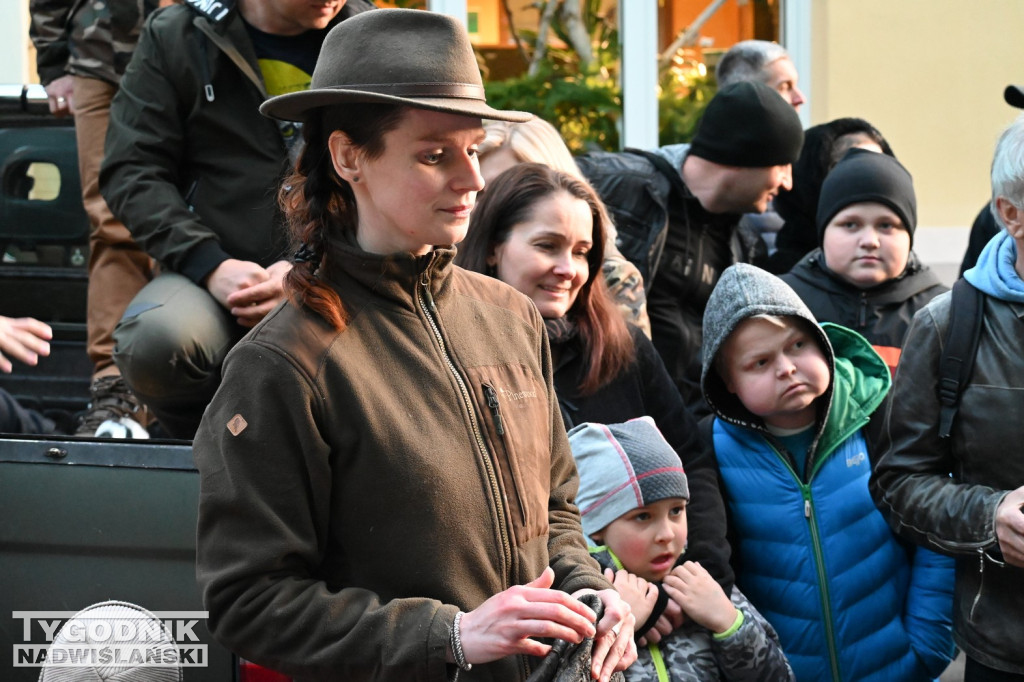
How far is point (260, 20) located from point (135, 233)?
2.21 ft

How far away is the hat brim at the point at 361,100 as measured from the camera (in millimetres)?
1881

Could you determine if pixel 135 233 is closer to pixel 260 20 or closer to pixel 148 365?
pixel 148 365

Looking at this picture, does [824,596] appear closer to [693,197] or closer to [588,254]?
[588,254]

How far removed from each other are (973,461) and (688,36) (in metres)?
4.80

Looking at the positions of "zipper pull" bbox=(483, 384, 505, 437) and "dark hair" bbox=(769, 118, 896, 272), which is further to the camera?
"dark hair" bbox=(769, 118, 896, 272)

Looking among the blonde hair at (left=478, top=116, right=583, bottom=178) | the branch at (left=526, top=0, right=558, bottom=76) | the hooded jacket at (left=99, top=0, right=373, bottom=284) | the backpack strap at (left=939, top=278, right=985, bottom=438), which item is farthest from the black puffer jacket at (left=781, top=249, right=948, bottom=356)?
the branch at (left=526, top=0, right=558, bottom=76)

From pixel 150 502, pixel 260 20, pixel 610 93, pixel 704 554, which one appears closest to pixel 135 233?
pixel 260 20

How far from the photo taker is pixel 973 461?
292 cm

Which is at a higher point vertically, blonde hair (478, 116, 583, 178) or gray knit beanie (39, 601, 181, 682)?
blonde hair (478, 116, 583, 178)

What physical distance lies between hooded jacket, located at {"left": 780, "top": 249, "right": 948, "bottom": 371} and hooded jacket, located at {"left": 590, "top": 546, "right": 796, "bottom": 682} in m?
1.32

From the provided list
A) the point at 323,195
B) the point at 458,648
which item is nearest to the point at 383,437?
the point at 458,648

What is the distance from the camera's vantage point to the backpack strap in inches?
115

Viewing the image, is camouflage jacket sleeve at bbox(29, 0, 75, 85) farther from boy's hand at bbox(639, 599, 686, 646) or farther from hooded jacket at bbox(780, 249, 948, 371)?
boy's hand at bbox(639, 599, 686, 646)

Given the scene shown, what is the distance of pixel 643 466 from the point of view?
9.91ft
